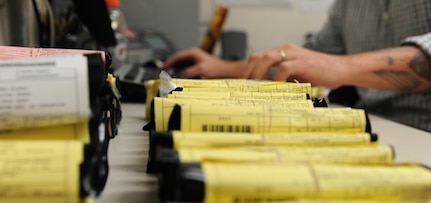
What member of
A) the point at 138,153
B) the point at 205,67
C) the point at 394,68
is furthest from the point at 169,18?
the point at 138,153

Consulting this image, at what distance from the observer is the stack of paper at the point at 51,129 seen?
274 millimetres

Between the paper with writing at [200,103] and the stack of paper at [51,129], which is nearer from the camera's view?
the stack of paper at [51,129]

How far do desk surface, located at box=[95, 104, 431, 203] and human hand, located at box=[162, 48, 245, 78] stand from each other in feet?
1.06

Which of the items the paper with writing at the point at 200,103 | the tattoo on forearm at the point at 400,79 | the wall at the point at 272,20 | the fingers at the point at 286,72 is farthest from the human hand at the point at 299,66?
the wall at the point at 272,20

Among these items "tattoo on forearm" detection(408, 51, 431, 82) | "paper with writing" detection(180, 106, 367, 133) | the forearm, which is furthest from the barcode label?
"tattoo on forearm" detection(408, 51, 431, 82)

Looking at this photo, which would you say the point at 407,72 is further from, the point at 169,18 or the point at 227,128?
the point at 169,18

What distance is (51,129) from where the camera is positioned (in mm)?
319

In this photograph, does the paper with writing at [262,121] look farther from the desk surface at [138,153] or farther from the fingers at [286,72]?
the fingers at [286,72]

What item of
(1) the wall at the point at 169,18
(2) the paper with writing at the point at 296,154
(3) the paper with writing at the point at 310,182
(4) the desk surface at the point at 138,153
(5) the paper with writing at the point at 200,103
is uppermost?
(1) the wall at the point at 169,18

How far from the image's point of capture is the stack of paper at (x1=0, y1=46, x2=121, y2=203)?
0.90 feet

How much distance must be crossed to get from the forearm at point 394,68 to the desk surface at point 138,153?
0.33 feet

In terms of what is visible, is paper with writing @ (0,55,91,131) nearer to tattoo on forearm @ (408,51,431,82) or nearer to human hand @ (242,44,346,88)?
human hand @ (242,44,346,88)

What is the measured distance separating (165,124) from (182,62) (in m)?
0.78

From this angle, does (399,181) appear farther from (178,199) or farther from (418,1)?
(418,1)
